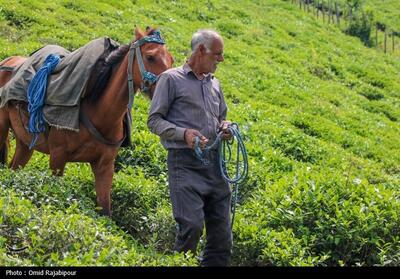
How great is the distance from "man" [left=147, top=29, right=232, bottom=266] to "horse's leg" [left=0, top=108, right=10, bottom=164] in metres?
3.56

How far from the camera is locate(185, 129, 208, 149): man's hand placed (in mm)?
5297

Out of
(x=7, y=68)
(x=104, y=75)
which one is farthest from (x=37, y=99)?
(x=7, y=68)

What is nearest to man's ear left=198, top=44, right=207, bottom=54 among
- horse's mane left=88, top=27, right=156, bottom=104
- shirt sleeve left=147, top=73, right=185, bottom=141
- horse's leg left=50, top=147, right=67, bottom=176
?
shirt sleeve left=147, top=73, right=185, bottom=141

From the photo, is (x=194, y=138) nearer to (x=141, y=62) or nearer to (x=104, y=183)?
(x=141, y=62)

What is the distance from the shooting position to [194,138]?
5.29 metres

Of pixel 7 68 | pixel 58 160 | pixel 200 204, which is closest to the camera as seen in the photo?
pixel 200 204

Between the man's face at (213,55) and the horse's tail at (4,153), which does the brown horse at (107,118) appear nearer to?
the man's face at (213,55)

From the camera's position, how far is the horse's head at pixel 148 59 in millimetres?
6172

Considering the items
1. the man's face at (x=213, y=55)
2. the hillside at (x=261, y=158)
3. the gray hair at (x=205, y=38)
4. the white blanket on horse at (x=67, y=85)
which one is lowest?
the hillside at (x=261, y=158)

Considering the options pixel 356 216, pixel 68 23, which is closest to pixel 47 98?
pixel 356 216

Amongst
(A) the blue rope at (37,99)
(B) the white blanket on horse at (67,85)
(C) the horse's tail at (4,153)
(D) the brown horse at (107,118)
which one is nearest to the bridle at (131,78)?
(D) the brown horse at (107,118)

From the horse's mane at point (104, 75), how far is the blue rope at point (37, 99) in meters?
0.69

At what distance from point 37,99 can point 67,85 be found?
490mm
